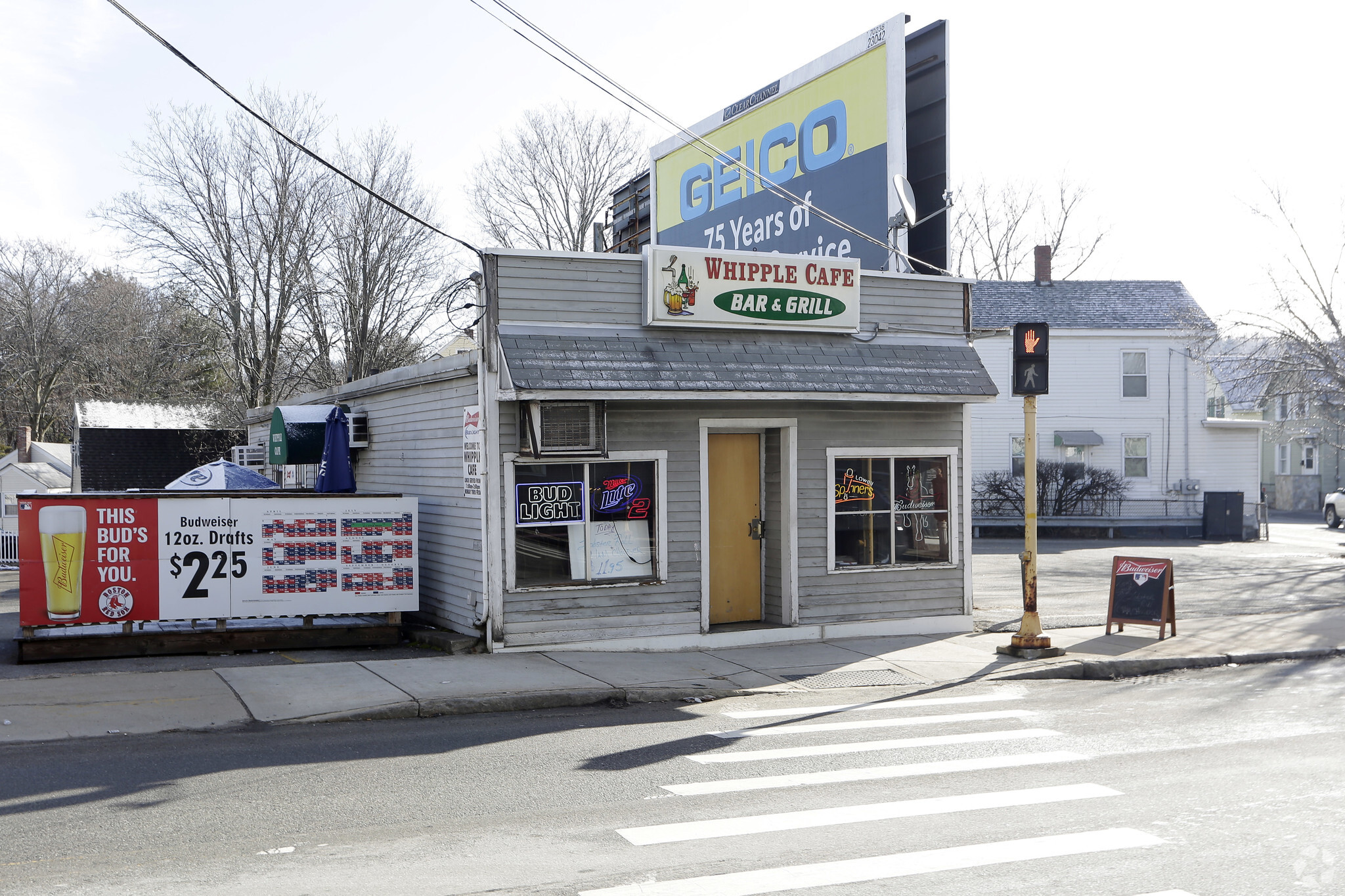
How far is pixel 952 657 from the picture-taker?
11.9 m

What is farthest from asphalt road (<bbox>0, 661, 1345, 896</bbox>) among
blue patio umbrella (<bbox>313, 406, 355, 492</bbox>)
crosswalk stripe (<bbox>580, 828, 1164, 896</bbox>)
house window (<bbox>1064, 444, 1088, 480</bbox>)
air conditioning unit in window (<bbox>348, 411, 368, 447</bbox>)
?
house window (<bbox>1064, 444, 1088, 480</bbox>)

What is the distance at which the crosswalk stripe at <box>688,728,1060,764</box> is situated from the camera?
757cm

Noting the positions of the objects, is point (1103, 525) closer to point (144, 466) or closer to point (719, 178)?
point (719, 178)

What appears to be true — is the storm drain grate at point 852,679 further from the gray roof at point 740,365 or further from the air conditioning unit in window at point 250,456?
the air conditioning unit in window at point 250,456

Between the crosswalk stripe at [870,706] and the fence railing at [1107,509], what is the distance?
23.6m

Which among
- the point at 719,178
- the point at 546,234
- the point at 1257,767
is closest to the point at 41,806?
the point at 1257,767

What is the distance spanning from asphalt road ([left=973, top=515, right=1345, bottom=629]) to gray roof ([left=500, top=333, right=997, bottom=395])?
368cm

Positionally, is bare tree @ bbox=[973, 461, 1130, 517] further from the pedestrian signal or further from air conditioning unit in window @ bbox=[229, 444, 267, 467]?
air conditioning unit in window @ bbox=[229, 444, 267, 467]

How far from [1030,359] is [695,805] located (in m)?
7.75

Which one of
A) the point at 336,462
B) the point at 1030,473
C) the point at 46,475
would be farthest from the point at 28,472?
the point at 1030,473

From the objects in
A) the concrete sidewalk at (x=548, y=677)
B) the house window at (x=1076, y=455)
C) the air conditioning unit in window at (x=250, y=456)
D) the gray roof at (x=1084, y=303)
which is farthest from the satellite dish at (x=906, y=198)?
the house window at (x=1076, y=455)

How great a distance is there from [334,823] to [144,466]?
25.3 meters

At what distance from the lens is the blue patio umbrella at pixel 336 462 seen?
45.0 feet

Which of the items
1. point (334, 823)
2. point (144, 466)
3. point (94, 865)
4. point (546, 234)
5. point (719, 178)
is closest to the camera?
point (94, 865)
